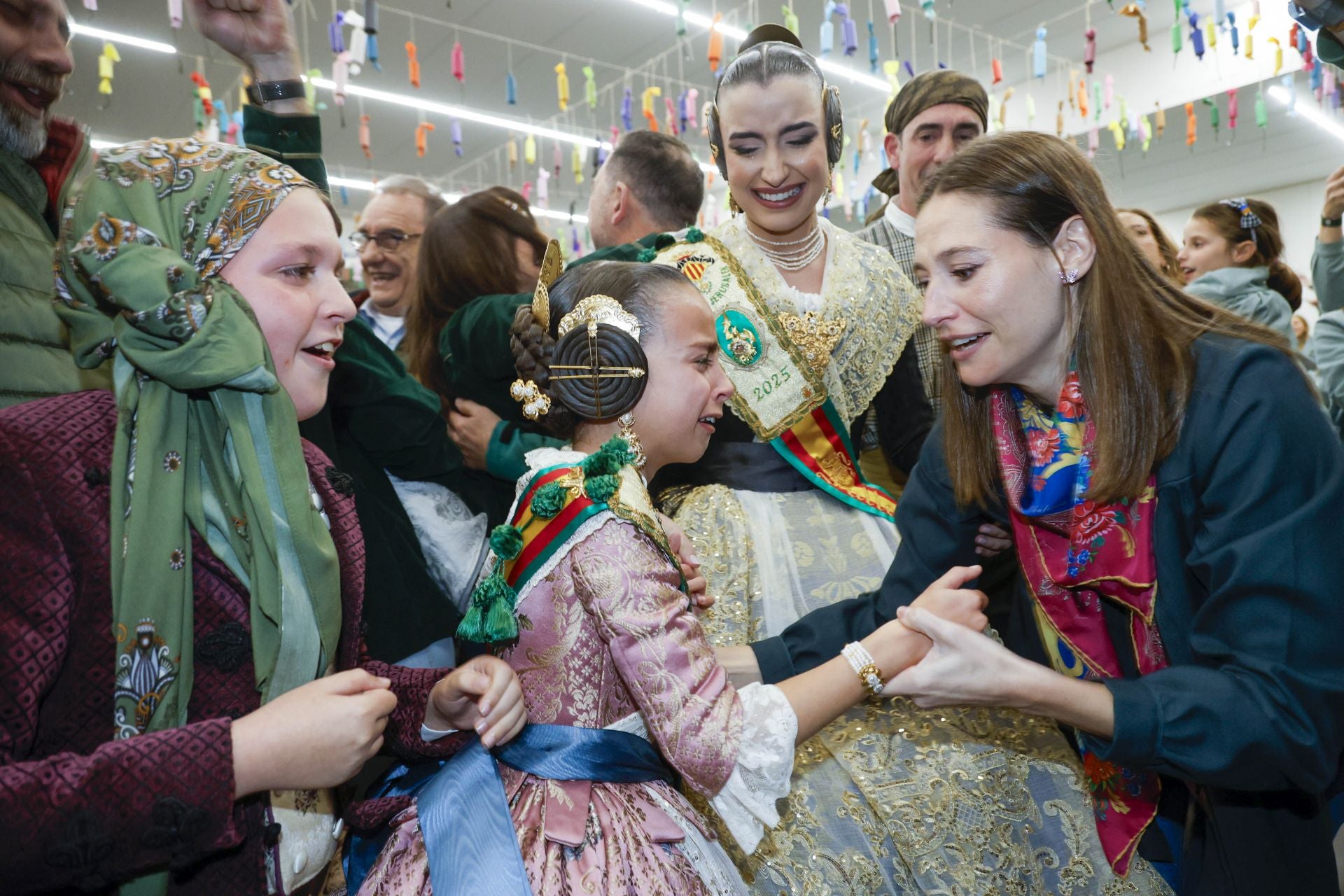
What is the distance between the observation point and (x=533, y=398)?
1.54m

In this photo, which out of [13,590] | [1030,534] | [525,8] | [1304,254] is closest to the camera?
[13,590]

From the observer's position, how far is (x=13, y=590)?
0.96 metres

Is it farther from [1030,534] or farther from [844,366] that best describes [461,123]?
[1030,534]

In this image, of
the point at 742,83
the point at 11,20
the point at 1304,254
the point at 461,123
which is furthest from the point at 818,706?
the point at 1304,254

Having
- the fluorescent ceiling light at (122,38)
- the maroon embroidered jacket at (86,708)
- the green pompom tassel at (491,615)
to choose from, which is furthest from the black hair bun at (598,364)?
the fluorescent ceiling light at (122,38)

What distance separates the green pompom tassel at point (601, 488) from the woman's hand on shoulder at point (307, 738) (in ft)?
1.36

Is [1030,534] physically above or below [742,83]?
below

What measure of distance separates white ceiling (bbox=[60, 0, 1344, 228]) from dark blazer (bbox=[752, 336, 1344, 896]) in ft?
17.9

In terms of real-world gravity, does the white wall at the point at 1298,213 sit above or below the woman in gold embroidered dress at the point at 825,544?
above

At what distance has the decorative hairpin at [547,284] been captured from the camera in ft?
5.16

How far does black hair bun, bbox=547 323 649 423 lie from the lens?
1481mm

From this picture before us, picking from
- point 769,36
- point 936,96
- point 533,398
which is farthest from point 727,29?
point 533,398

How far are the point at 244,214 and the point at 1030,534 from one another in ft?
4.32

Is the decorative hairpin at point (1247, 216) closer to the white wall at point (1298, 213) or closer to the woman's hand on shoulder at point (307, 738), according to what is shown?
the woman's hand on shoulder at point (307, 738)
